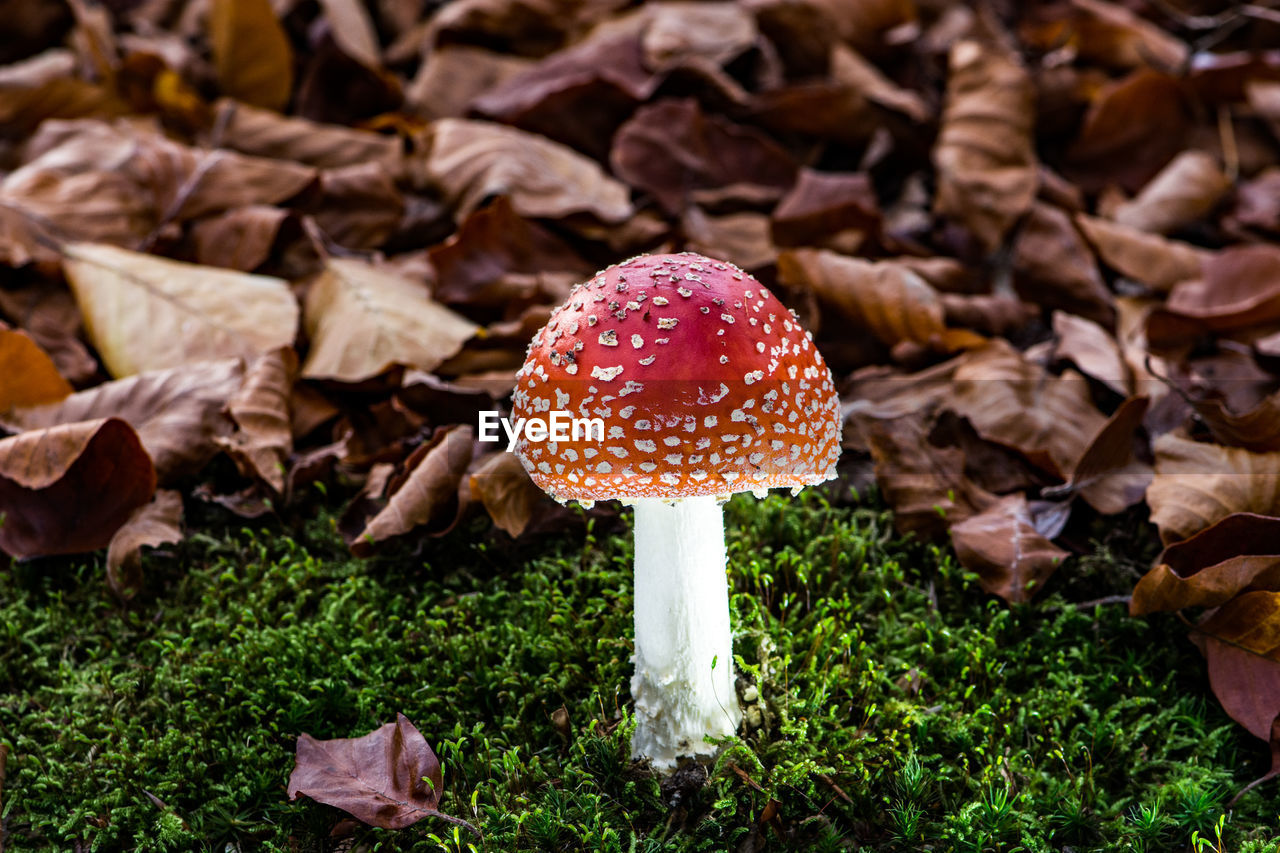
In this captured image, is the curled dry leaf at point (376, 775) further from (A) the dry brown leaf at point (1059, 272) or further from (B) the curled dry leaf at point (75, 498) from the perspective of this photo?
(A) the dry brown leaf at point (1059, 272)

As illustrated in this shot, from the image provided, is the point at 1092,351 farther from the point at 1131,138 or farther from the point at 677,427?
the point at 677,427

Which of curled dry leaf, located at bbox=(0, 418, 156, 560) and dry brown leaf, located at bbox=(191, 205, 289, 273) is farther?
dry brown leaf, located at bbox=(191, 205, 289, 273)

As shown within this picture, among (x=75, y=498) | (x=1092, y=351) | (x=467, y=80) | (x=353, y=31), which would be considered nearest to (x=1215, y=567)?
(x=1092, y=351)

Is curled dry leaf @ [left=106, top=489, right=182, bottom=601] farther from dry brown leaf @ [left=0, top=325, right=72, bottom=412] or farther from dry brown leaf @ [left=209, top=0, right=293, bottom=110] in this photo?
dry brown leaf @ [left=209, top=0, right=293, bottom=110]

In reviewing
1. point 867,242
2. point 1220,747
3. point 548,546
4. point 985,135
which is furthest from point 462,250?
point 1220,747

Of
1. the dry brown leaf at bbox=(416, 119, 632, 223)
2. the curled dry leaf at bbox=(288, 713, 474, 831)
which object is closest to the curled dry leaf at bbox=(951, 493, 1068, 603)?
the curled dry leaf at bbox=(288, 713, 474, 831)

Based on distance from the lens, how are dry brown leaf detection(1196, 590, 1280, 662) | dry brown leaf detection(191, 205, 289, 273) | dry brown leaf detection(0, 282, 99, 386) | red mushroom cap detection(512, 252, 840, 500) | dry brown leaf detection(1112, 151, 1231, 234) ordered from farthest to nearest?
dry brown leaf detection(1112, 151, 1231, 234) < dry brown leaf detection(191, 205, 289, 273) < dry brown leaf detection(0, 282, 99, 386) < dry brown leaf detection(1196, 590, 1280, 662) < red mushroom cap detection(512, 252, 840, 500)

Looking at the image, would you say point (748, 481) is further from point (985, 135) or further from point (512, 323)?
point (985, 135)
